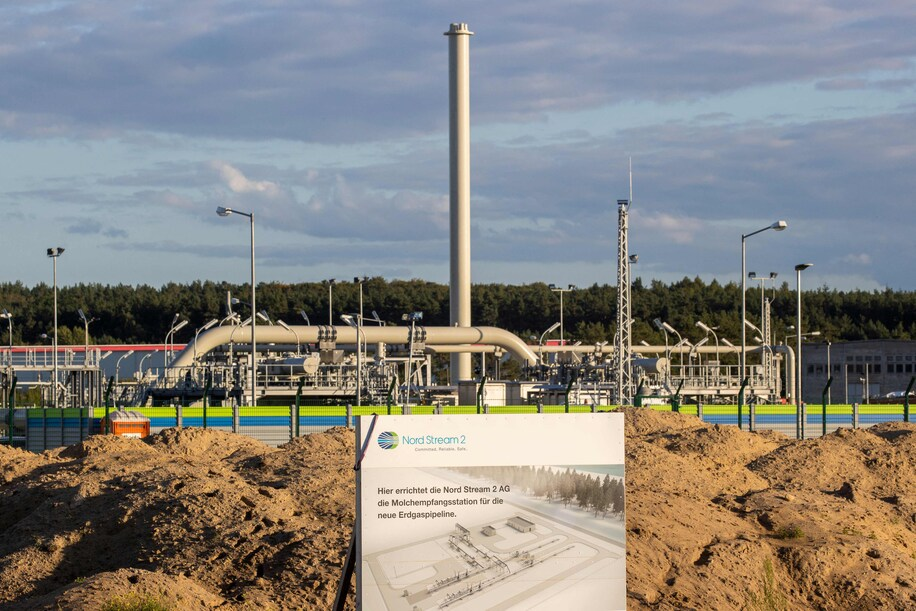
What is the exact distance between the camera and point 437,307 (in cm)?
15325

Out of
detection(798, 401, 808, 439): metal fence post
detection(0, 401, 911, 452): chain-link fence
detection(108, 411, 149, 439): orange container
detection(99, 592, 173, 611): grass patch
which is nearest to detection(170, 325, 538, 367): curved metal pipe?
detection(0, 401, 911, 452): chain-link fence

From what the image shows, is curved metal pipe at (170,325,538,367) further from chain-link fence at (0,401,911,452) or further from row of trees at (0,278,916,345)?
row of trees at (0,278,916,345)

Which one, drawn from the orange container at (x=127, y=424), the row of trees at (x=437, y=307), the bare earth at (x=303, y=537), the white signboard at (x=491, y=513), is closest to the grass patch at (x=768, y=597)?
the bare earth at (x=303, y=537)

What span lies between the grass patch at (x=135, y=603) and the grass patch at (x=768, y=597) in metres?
6.47

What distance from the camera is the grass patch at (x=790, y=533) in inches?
633

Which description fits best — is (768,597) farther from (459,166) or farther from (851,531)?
(459,166)

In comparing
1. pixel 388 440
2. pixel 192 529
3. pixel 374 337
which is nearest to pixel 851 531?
pixel 192 529

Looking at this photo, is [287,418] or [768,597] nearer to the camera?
[768,597]

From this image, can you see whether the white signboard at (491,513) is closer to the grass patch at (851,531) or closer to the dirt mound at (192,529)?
the dirt mound at (192,529)

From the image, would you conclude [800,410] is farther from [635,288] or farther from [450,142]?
[635,288]

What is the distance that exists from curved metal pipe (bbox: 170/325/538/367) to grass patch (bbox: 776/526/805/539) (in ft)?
156

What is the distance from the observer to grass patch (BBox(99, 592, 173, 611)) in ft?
38.2

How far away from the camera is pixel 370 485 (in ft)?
33.4

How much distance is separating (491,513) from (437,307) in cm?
14296
